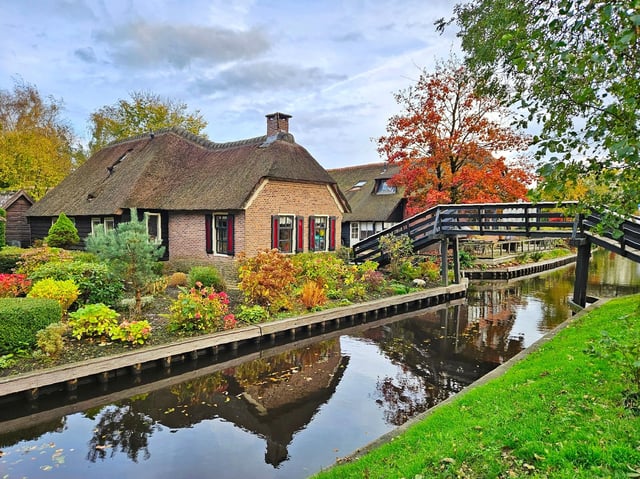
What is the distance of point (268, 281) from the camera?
35.2 ft

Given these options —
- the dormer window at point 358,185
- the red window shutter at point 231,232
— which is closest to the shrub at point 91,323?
the red window shutter at point 231,232

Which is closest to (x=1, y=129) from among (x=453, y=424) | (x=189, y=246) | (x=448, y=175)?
(x=189, y=246)

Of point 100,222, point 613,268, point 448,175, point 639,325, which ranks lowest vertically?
point 613,268

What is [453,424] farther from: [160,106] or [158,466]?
[160,106]

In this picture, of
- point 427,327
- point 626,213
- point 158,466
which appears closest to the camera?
point 626,213

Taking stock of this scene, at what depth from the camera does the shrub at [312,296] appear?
459 inches

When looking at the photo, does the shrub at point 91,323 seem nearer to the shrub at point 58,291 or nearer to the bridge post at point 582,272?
the shrub at point 58,291

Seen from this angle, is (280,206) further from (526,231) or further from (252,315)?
(526,231)

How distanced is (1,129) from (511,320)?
36722mm

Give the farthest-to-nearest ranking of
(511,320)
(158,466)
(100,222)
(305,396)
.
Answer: (100,222) → (511,320) → (305,396) → (158,466)

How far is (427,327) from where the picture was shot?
12.2m

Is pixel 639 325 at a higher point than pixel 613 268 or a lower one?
higher

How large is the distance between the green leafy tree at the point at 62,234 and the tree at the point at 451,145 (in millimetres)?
15104

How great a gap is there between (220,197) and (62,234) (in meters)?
8.32
